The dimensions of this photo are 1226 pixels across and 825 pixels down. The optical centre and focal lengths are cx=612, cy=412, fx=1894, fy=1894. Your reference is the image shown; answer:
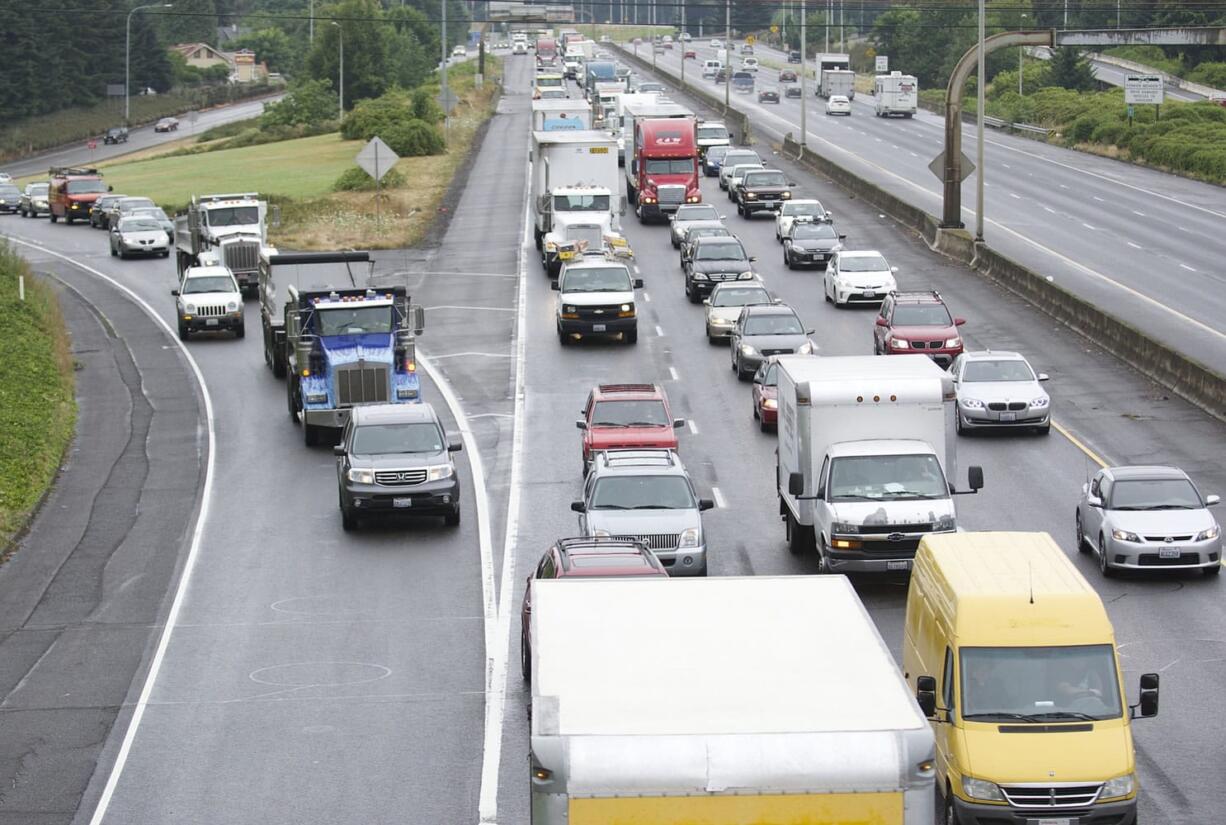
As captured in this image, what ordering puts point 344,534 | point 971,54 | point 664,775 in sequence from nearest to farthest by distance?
point 664,775, point 344,534, point 971,54

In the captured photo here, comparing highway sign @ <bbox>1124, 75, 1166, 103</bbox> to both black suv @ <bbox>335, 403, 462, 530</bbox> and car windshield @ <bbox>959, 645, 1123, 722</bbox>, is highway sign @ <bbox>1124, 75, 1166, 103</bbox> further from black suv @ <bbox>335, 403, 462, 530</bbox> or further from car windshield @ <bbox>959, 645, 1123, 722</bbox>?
car windshield @ <bbox>959, 645, 1123, 722</bbox>

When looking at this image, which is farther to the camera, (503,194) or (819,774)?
→ (503,194)

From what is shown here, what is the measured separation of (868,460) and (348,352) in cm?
1348

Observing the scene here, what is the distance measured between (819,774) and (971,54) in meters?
50.6

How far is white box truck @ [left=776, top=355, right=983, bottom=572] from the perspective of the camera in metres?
24.2

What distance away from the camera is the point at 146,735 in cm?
1955

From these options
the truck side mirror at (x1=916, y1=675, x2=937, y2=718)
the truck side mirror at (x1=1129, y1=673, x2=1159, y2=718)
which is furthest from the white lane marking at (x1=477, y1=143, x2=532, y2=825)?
the truck side mirror at (x1=1129, y1=673, x2=1159, y2=718)

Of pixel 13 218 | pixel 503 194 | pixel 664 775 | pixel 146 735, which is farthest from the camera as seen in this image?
pixel 13 218

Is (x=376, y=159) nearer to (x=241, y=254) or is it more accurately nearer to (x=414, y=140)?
(x=241, y=254)

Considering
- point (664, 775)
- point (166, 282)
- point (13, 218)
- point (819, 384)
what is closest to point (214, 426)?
point (819, 384)

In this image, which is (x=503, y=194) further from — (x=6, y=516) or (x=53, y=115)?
(x=53, y=115)

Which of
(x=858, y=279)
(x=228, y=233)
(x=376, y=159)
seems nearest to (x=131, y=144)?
A: (x=376, y=159)

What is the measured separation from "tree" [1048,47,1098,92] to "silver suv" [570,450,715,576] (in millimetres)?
107007

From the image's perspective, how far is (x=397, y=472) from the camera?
2884 centimetres
